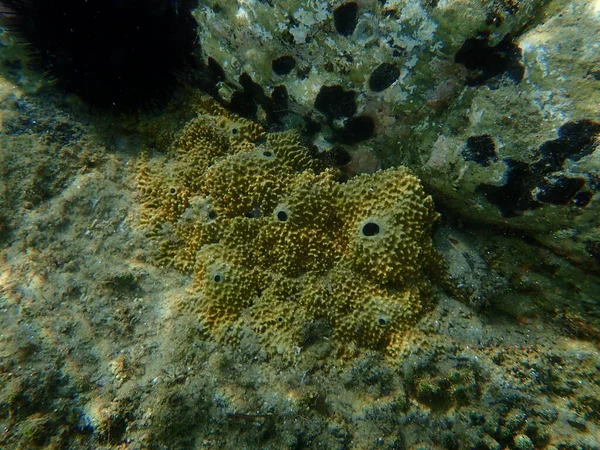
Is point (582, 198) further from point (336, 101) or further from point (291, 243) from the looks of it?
point (291, 243)

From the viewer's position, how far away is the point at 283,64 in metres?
3.16

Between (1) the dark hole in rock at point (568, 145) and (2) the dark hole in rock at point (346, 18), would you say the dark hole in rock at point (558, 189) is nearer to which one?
(1) the dark hole in rock at point (568, 145)

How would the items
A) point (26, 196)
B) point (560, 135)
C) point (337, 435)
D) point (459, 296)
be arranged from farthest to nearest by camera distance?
point (26, 196)
point (459, 296)
point (337, 435)
point (560, 135)

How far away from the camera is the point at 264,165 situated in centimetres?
322

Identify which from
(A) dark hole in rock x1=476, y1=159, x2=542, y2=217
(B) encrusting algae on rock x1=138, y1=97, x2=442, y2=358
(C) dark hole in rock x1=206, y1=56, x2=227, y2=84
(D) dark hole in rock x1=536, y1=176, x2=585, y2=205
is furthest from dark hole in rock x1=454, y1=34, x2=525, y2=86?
(C) dark hole in rock x1=206, y1=56, x2=227, y2=84

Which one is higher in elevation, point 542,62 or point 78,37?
point 542,62

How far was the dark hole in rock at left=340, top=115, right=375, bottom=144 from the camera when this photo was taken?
3.04m

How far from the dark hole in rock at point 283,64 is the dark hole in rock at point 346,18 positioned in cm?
45

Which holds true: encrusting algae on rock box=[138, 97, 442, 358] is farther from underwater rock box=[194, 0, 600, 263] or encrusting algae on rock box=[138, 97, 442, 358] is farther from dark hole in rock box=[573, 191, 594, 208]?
dark hole in rock box=[573, 191, 594, 208]

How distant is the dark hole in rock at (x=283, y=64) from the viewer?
313cm

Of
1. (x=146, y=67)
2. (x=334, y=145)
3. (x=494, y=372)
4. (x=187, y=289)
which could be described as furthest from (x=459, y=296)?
(x=146, y=67)

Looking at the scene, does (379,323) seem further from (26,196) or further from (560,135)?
(26,196)

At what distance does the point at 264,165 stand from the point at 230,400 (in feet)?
6.22

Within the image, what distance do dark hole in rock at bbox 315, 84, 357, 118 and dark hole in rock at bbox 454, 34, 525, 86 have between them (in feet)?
2.71
